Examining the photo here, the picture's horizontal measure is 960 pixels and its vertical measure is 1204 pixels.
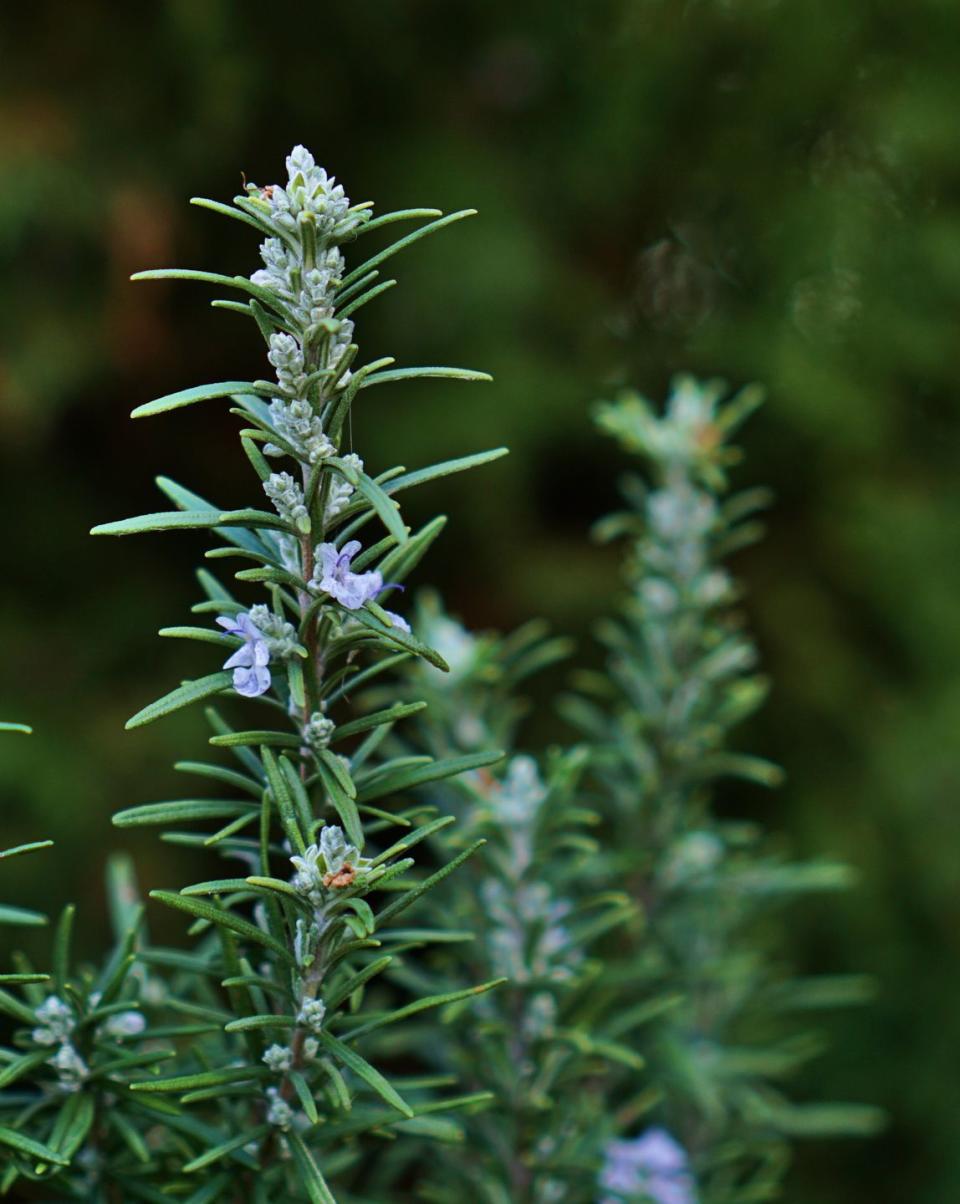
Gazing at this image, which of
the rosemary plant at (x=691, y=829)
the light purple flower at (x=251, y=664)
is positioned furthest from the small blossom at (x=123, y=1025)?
the rosemary plant at (x=691, y=829)

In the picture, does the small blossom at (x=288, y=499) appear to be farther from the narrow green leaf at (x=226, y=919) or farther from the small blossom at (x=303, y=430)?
the narrow green leaf at (x=226, y=919)

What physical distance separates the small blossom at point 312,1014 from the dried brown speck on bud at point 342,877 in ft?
0.20

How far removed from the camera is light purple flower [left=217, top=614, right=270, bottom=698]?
1.75 feet

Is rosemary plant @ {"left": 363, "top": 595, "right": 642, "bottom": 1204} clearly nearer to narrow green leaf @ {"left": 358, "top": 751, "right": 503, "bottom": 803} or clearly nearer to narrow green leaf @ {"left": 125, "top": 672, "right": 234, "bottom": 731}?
narrow green leaf @ {"left": 358, "top": 751, "right": 503, "bottom": 803}

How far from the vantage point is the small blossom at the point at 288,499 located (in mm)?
538

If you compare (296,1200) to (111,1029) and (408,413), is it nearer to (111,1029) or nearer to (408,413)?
(111,1029)

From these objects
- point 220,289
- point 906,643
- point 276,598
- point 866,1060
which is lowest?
point 866,1060

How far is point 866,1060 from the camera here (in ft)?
6.61

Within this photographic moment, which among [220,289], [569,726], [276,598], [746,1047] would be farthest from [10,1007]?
[220,289]

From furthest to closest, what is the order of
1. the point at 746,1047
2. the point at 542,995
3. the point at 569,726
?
the point at 569,726, the point at 746,1047, the point at 542,995

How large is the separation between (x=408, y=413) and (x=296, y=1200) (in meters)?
1.58

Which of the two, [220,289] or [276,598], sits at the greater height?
[220,289]

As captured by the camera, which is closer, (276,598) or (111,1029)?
(276,598)

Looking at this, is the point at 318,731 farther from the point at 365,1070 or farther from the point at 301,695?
the point at 365,1070
